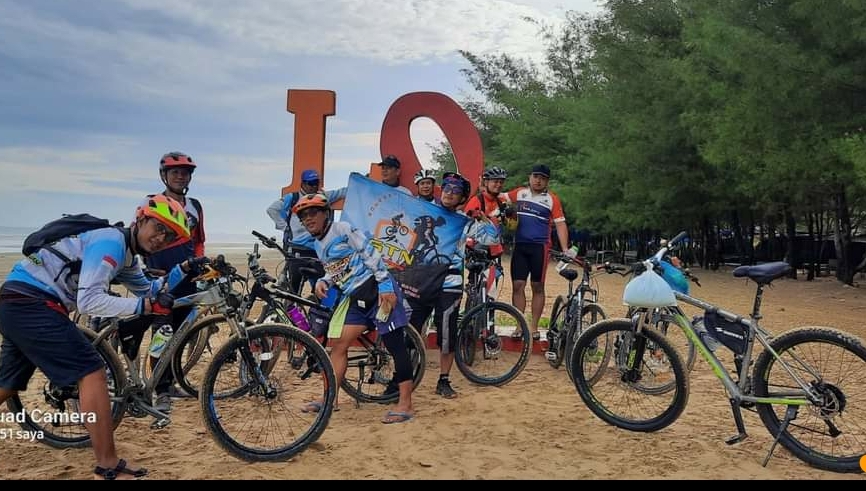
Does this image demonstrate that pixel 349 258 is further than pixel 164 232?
Yes

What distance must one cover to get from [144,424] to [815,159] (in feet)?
39.0

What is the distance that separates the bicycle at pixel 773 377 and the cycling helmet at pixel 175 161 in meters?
3.37

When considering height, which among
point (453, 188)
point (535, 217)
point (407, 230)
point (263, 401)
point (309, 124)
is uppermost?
point (309, 124)

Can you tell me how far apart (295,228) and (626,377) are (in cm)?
347

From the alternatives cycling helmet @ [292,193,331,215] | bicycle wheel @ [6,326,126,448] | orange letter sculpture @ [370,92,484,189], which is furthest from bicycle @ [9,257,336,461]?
orange letter sculpture @ [370,92,484,189]

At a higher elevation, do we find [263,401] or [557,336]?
[557,336]

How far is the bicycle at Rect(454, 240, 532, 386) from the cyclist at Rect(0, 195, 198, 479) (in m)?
2.79

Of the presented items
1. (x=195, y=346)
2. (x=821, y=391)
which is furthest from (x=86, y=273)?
(x=821, y=391)

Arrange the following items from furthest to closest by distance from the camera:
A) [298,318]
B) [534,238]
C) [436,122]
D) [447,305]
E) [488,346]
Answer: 1. [436,122]
2. [534,238]
3. [488,346]
4. [447,305]
5. [298,318]

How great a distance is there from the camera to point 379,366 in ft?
16.6

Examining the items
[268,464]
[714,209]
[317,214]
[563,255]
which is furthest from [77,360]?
[714,209]

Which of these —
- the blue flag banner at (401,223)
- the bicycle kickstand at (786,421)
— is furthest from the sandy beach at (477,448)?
the blue flag banner at (401,223)

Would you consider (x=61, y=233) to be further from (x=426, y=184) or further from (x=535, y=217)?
(x=535, y=217)

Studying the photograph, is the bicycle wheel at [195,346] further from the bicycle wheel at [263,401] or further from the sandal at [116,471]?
the sandal at [116,471]
